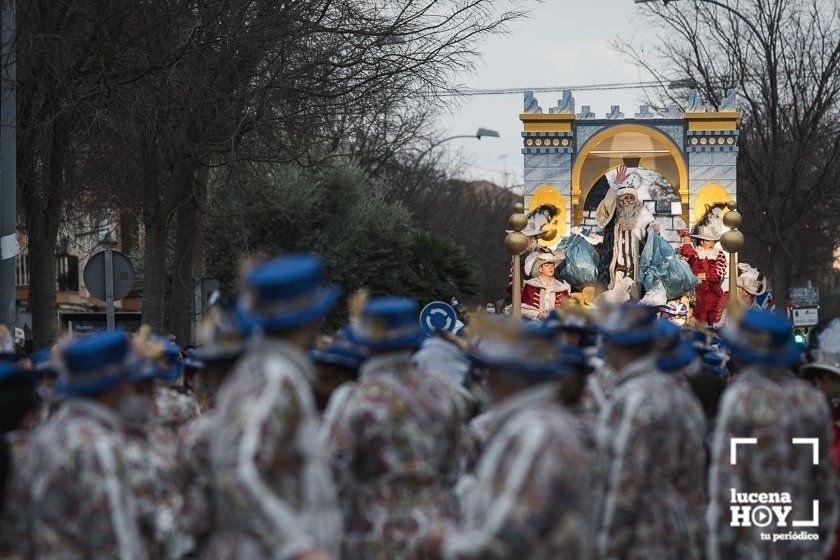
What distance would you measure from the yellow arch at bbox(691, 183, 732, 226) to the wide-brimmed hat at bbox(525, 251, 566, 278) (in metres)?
3.34

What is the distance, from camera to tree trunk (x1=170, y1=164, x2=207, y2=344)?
20127mm

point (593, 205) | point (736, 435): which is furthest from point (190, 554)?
point (593, 205)

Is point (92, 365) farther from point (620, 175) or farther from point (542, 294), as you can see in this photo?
point (620, 175)

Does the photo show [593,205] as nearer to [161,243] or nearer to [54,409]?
[161,243]

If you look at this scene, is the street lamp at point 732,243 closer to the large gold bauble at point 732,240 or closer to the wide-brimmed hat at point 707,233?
the large gold bauble at point 732,240

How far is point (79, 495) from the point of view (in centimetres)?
485

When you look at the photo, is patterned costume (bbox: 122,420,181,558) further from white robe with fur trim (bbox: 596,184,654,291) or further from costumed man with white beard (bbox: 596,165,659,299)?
white robe with fur trim (bbox: 596,184,654,291)

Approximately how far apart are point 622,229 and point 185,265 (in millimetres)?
8727

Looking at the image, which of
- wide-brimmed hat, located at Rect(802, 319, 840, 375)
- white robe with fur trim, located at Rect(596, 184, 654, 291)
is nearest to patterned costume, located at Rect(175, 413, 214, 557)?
wide-brimmed hat, located at Rect(802, 319, 840, 375)

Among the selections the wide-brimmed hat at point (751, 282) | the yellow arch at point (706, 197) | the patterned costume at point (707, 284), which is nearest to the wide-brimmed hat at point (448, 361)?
the wide-brimmed hat at point (751, 282)

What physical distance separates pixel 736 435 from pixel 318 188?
25915 millimetres

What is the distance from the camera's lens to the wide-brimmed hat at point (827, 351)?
8078mm

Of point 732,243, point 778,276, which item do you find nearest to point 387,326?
point 732,243

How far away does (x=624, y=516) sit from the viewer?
18.5 ft
